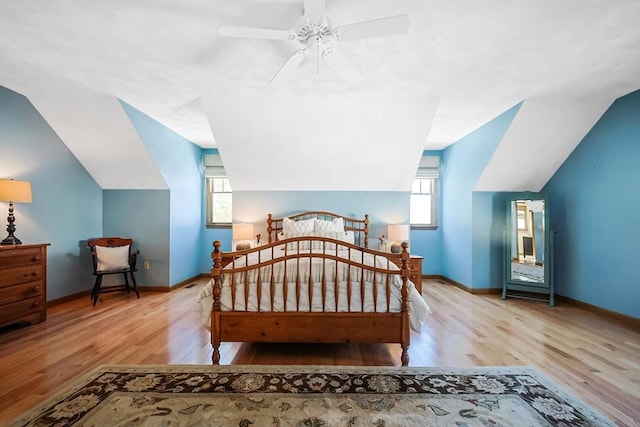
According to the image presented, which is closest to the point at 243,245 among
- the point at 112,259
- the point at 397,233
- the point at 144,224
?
the point at 144,224

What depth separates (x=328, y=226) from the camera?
177 inches

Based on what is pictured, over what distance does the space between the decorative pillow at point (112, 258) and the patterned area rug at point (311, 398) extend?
2.21 metres

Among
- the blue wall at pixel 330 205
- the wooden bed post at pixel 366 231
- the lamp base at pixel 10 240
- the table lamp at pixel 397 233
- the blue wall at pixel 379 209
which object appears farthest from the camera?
the blue wall at pixel 330 205

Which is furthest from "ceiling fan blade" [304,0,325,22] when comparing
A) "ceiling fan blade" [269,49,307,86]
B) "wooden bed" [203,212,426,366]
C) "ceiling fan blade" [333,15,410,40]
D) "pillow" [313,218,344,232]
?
"pillow" [313,218,344,232]

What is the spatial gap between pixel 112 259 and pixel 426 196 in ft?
17.2

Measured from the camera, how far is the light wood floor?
206cm

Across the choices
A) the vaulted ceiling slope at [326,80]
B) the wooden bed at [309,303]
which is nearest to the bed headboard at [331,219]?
the vaulted ceiling slope at [326,80]

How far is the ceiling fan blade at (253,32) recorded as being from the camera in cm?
189

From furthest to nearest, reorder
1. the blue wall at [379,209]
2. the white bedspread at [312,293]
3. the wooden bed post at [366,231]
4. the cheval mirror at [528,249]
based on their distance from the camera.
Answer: the wooden bed post at [366,231] → the cheval mirror at [528,249] → the blue wall at [379,209] → the white bedspread at [312,293]

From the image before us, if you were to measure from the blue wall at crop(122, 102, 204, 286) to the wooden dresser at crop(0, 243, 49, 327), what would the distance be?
4.95ft

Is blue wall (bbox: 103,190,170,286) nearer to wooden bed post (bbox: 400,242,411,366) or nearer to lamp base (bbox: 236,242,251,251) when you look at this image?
lamp base (bbox: 236,242,251,251)

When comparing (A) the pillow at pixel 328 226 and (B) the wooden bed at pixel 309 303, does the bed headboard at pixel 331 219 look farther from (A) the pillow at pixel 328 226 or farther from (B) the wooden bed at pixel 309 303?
(B) the wooden bed at pixel 309 303

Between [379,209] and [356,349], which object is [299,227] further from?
[356,349]

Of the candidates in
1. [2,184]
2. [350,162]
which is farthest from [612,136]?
[2,184]
